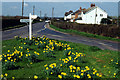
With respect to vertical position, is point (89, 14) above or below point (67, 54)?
above

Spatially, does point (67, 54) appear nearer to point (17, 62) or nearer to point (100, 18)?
point (17, 62)

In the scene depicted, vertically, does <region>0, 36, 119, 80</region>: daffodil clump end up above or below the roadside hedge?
below

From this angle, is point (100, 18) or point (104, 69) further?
point (100, 18)

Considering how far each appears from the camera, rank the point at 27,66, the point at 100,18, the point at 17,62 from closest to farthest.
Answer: the point at 27,66 → the point at 17,62 → the point at 100,18

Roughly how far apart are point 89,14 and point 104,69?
199ft

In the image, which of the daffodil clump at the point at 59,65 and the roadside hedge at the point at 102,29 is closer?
the daffodil clump at the point at 59,65

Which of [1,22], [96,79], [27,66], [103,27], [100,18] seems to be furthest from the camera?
[100,18]

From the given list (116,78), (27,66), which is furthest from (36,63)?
(116,78)

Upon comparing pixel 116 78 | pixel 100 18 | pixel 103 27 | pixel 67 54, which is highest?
pixel 100 18

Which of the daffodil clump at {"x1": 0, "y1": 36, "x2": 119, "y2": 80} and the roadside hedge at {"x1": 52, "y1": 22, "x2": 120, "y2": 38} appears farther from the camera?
the roadside hedge at {"x1": 52, "y1": 22, "x2": 120, "y2": 38}

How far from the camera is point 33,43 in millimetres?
11133

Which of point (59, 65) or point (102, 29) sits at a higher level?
point (102, 29)

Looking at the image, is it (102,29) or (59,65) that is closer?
(59,65)

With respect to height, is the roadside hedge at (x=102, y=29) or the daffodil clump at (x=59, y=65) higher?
the roadside hedge at (x=102, y=29)
